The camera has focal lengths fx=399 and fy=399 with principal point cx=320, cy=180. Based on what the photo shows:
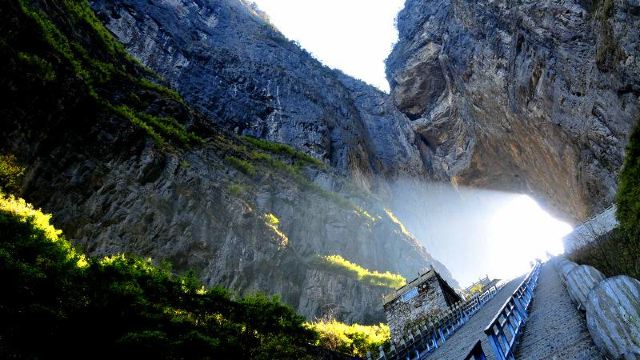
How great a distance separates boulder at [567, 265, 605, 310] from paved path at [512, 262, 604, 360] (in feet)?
0.88

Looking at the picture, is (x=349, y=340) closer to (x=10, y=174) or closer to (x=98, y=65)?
(x=10, y=174)

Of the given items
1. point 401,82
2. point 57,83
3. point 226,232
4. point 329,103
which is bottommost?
point 226,232

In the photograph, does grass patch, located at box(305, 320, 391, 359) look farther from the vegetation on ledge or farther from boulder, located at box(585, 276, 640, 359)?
boulder, located at box(585, 276, 640, 359)

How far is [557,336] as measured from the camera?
6.89 metres

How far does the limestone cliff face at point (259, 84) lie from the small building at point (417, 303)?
28875mm

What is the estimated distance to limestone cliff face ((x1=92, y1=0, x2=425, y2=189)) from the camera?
4872cm

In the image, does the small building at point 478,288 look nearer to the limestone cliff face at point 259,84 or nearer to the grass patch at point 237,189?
the grass patch at point 237,189

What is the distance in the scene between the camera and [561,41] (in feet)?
71.3

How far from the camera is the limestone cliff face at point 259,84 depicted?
48719mm

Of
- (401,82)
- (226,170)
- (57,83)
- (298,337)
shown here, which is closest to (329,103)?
(401,82)

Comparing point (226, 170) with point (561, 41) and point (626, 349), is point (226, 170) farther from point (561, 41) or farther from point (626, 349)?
point (626, 349)

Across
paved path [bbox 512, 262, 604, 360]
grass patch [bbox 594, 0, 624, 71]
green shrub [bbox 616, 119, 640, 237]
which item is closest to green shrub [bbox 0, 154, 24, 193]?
paved path [bbox 512, 262, 604, 360]

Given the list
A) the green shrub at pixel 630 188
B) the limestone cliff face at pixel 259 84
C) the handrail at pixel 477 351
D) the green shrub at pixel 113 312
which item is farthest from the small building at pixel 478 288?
the handrail at pixel 477 351

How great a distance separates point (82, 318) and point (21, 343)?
54.8 inches
